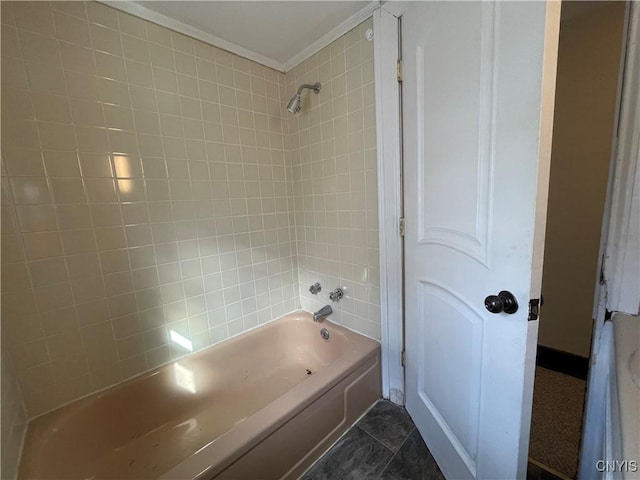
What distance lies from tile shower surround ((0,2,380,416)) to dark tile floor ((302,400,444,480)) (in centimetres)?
50

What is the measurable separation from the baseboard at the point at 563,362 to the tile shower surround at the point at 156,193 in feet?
4.30

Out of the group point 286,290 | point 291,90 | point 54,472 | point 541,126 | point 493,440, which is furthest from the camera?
point 286,290

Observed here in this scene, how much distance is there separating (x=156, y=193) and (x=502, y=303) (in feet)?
5.04

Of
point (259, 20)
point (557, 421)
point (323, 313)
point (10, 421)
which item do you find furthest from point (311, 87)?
point (557, 421)

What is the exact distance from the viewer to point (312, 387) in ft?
3.90

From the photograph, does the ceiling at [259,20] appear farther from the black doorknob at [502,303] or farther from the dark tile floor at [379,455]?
the dark tile floor at [379,455]

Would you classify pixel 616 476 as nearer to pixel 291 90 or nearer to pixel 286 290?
pixel 286 290

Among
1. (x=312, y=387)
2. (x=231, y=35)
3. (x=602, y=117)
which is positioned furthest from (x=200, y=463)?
(x=602, y=117)

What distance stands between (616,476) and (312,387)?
38.2 inches

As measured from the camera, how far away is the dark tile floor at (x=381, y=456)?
1.13m

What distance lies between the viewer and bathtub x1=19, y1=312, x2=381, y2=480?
982mm

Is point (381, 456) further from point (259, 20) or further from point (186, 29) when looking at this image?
point (186, 29)

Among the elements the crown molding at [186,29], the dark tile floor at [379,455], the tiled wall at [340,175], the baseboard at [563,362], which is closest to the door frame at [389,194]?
the tiled wall at [340,175]

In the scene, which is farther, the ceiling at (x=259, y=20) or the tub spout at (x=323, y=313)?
the tub spout at (x=323, y=313)
